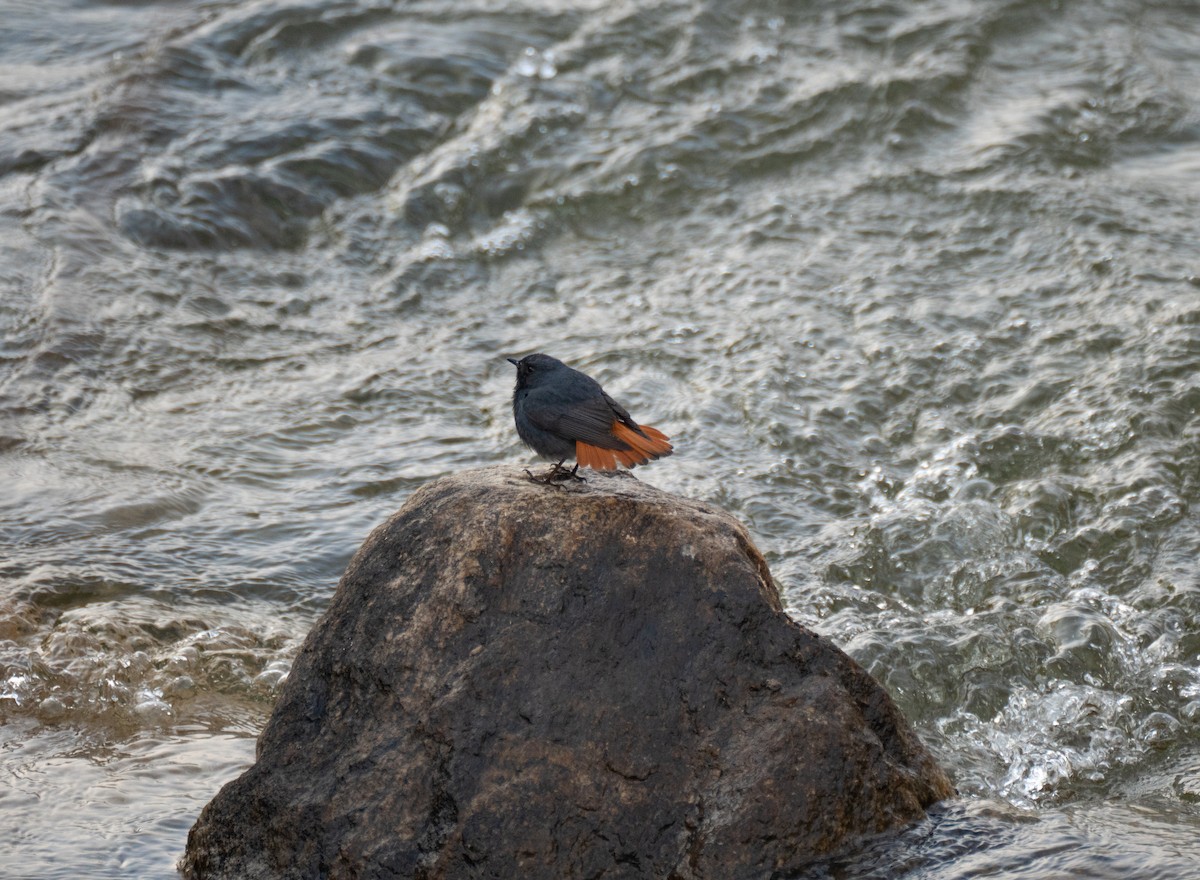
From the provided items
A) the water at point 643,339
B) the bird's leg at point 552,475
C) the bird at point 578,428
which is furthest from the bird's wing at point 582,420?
the water at point 643,339

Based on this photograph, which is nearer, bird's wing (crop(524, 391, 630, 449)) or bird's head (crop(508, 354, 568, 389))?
bird's wing (crop(524, 391, 630, 449))

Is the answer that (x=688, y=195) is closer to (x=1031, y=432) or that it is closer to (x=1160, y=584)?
(x=1031, y=432)

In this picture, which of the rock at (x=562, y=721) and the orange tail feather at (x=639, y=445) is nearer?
the rock at (x=562, y=721)

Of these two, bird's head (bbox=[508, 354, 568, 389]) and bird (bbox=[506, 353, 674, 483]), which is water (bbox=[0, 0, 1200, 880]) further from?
bird's head (bbox=[508, 354, 568, 389])

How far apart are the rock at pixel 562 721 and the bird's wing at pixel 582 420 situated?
0.20 metres

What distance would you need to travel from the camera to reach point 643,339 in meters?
7.68

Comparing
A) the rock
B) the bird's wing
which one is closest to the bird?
the bird's wing

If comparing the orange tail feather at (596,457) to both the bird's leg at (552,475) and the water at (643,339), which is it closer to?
the bird's leg at (552,475)

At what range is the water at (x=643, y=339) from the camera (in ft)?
15.5

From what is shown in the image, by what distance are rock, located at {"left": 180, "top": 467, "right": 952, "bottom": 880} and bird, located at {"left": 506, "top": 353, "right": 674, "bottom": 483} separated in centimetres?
17

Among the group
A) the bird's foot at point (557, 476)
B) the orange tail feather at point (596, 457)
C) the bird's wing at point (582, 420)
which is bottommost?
the bird's foot at point (557, 476)

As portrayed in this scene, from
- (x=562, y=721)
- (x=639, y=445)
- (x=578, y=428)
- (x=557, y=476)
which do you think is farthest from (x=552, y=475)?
(x=562, y=721)

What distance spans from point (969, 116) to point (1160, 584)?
5.20 meters

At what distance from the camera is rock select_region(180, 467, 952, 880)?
3.37 m
